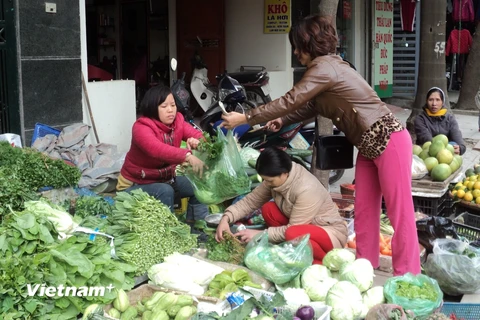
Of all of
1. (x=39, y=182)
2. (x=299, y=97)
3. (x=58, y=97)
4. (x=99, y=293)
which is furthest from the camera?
(x=58, y=97)

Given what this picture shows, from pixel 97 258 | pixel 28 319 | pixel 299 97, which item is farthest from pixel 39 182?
Result: pixel 299 97

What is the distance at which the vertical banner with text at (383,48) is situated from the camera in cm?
1538

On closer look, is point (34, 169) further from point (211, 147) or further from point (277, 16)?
point (277, 16)

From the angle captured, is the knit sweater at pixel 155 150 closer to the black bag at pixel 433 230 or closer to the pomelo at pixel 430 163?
the black bag at pixel 433 230

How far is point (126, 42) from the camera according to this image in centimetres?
1365

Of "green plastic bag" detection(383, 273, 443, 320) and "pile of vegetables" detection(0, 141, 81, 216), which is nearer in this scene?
"green plastic bag" detection(383, 273, 443, 320)

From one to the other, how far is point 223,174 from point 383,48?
38.5 feet

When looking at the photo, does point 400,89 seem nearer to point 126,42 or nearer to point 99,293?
point 126,42

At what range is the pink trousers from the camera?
417 cm

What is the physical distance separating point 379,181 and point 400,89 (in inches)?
522

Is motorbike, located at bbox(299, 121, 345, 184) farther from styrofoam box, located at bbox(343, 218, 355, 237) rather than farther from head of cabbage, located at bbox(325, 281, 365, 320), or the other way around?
head of cabbage, located at bbox(325, 281, 365, 320)

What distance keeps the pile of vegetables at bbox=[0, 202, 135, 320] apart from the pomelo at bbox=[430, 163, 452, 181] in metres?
3.36

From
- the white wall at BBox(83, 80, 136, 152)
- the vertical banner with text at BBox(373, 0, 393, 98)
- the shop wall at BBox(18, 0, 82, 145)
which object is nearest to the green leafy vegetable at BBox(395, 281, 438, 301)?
the shop wall at BBox(18, 0, 82, 145)

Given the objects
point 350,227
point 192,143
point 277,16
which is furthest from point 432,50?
Answer: point 192,143
